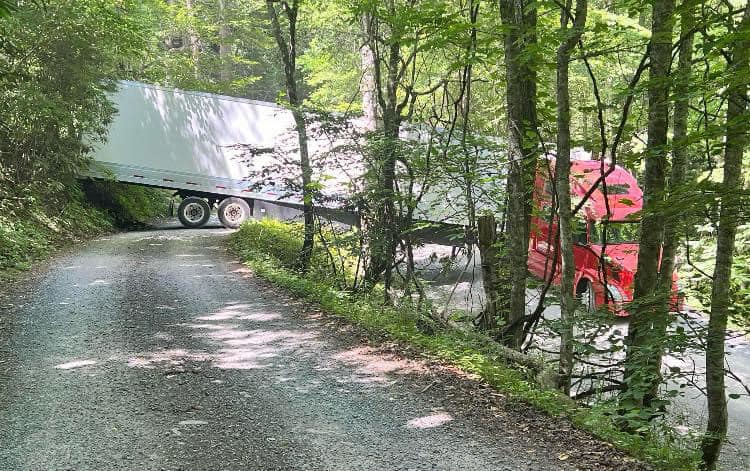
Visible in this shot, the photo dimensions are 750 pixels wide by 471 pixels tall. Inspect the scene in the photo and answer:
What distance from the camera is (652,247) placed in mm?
5559

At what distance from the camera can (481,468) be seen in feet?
13.7

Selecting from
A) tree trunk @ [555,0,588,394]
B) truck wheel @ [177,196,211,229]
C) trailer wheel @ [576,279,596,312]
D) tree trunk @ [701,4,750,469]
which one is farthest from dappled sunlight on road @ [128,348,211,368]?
truck wheel @ [177,196,211,229]

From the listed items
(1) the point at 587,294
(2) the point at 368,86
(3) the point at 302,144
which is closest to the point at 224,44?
(2) the point at 368,86

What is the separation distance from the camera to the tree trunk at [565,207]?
5.59m

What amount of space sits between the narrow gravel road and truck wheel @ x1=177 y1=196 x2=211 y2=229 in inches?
449

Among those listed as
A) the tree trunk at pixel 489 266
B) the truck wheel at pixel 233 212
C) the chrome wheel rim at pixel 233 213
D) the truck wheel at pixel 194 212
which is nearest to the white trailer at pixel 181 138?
the truck wheel at pixel 233 212

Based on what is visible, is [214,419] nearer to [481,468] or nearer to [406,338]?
[481,468]

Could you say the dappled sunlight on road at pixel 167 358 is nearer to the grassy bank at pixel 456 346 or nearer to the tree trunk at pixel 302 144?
the grassy bank at pixel 456 346

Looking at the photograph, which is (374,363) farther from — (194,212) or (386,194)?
(194,212)

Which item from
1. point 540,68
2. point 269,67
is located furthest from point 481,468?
point 269,67

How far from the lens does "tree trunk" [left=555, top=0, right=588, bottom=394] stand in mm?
5590

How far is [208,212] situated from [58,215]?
16.6 feet

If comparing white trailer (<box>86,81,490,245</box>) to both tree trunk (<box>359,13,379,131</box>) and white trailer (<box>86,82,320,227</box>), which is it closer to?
white trailer (<box>86,82,320,227</box>)

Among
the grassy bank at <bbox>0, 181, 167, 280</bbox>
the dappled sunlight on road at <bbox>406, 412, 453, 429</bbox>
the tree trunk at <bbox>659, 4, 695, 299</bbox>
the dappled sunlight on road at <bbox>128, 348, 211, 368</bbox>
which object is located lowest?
the dappled sunlight on road at <bbox>128, 348, 211, 368</bbox>
